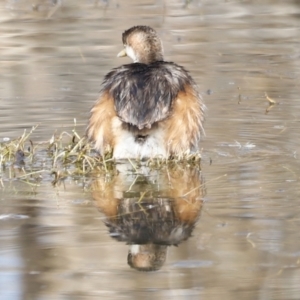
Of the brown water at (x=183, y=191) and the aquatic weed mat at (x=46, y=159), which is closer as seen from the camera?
the brown water at (x=183, y=191)

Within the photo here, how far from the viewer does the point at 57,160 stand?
733 centimetres

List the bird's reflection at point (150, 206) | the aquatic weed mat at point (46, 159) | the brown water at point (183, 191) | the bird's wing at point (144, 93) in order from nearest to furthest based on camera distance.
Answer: the brown water at point (183, 191)
the bird's reflection at point (150, 206)
the aquatic weed mat at point (46, 159)
the bird's wing at point (144, 93)

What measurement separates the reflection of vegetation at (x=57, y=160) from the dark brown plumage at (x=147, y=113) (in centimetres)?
9

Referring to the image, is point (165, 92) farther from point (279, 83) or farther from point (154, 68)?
point (279, 83)

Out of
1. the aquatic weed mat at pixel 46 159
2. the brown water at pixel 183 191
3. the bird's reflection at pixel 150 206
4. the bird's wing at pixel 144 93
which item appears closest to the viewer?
the brown water at pixel 183 191

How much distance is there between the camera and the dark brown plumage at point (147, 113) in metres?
7.06

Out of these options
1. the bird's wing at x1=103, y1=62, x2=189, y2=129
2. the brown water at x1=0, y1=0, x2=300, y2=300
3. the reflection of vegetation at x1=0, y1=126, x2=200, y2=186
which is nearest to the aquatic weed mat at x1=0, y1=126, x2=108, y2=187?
the reflection of vegetation at x1=0, y1=126, x2=200, y2=186

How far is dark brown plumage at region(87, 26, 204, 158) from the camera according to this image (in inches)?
278

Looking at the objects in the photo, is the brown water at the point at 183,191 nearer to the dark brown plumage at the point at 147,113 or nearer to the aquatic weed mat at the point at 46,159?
the aquatic weed mat at the point at 46,159

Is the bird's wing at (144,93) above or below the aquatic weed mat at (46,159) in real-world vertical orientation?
above

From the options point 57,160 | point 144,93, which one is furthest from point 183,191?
point 57,160

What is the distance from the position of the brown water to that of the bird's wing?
0.42 m

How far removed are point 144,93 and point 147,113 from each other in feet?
0.51

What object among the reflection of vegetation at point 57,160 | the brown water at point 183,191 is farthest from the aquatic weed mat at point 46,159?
the brown water at point 183,191
